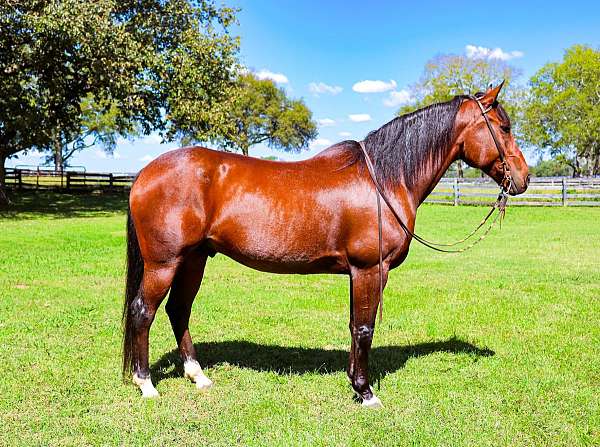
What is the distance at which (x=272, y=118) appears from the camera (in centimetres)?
5281

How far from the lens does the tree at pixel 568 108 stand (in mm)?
43469

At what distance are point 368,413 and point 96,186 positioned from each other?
34.0 meters

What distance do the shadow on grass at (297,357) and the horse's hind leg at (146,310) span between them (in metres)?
0.35

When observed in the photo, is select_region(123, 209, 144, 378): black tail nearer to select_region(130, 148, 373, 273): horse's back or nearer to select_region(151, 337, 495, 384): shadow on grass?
select_region(130, 148, 373, 273): horse's back

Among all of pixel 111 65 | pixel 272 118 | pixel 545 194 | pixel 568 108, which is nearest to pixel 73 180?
pixel 111 65

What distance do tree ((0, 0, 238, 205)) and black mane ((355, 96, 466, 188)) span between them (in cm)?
1661

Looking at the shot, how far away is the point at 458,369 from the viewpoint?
4.85 metres

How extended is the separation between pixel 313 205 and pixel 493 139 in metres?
1.59

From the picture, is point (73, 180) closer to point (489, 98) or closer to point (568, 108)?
point (489, 98)

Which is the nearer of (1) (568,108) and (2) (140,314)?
(2) (140,314)

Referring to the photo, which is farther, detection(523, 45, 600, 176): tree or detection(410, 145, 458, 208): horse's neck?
detection(523, 45, 600, 176): tree

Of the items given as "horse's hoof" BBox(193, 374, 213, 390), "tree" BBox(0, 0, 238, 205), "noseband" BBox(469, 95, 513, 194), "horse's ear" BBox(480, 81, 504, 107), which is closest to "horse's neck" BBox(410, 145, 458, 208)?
"noseband" BBox(469, 95, 513, 194)

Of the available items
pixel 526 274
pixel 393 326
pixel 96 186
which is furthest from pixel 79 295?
pixel 96 186

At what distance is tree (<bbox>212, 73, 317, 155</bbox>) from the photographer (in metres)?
51.6
